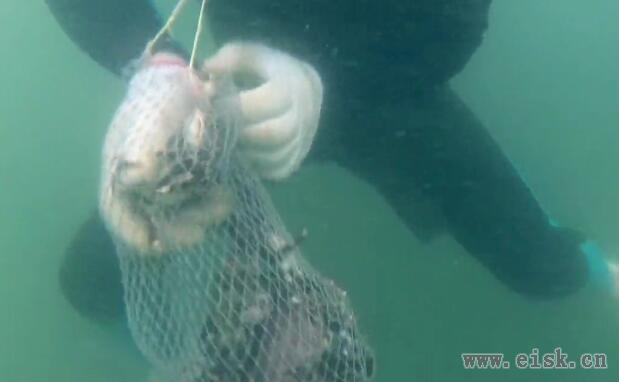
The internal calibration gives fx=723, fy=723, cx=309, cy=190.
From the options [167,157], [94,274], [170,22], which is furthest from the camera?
[94,274]

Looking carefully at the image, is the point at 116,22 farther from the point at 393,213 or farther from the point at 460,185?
the point at 393,213

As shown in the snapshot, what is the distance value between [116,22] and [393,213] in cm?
219

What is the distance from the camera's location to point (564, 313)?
353 cm

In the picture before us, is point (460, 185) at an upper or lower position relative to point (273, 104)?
lower

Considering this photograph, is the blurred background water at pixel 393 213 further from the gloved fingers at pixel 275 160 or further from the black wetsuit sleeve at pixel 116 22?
the gloved fingers at pixel 275 160

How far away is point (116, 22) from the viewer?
5.90 feet

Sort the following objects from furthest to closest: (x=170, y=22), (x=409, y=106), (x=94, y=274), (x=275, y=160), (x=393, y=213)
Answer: (x=393, y=213)
(x=94, y=274)
(x=409, y=106)
(x=275, y=160)
(x=170, y=22)

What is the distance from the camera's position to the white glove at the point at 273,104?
1.45m

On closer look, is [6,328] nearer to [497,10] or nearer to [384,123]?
[384,123]

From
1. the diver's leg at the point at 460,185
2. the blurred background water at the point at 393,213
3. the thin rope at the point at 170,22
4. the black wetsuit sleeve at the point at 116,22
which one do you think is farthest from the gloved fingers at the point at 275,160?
the blurred background water at the point at 393,213

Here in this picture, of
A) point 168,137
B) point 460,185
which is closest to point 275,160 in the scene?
point 168,137

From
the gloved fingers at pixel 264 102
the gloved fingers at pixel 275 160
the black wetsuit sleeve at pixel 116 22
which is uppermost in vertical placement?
the black wetsuit sleeve at pixel 116 22

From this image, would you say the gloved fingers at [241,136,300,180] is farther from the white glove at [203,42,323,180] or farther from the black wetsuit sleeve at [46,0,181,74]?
the black wetsuit sleeve at [46,0,181,74]

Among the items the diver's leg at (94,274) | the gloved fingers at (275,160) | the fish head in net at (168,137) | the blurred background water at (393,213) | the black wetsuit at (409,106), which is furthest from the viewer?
the blurred background water at (393,213)
